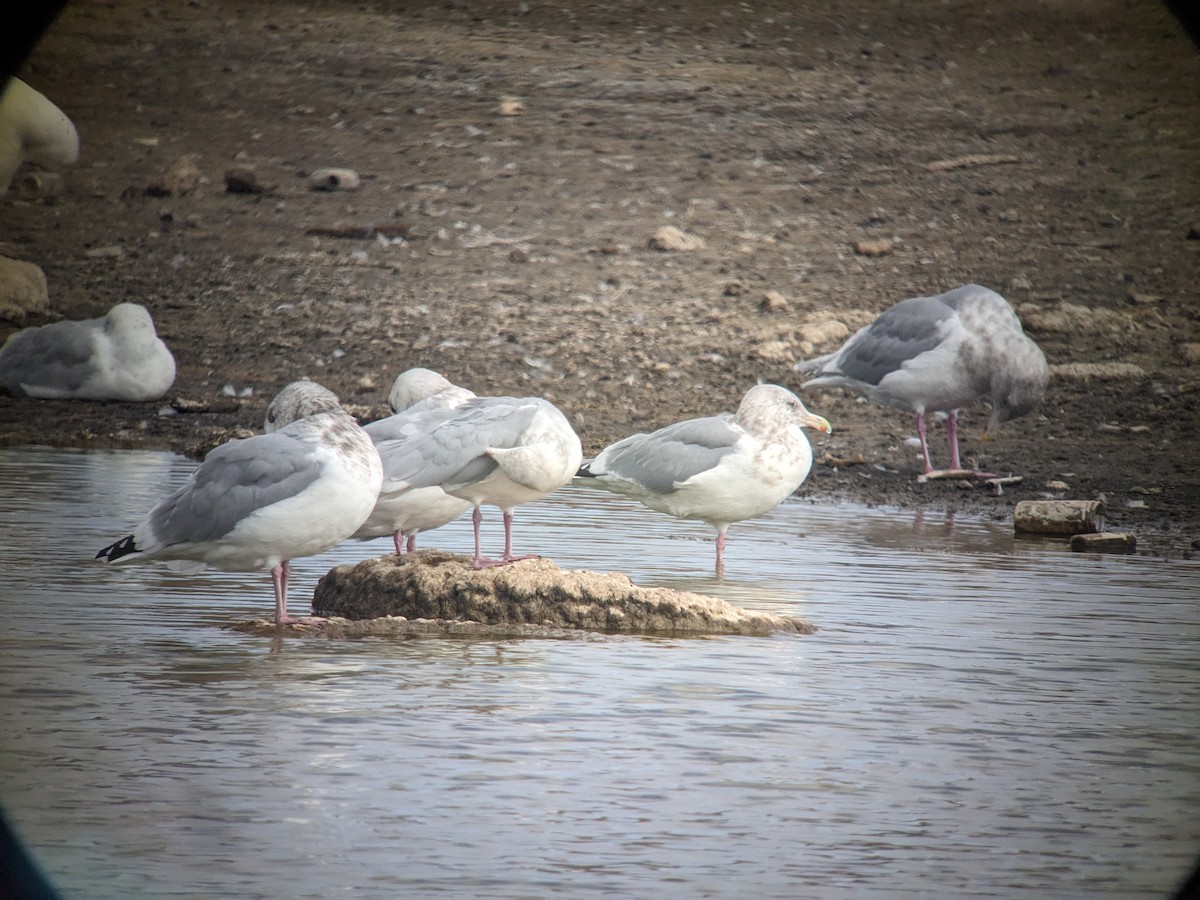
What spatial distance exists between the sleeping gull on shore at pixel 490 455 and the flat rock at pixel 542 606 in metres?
0.23

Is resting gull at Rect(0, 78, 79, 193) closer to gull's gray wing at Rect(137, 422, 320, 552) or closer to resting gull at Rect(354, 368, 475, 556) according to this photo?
resting gull at Rect(354, 368, 475, 556)

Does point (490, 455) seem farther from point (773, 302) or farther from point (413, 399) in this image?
point (773, 302)

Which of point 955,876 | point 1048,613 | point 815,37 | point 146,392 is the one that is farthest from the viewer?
point 815,37

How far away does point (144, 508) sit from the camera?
974 centimetres

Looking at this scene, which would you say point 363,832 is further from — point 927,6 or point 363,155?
point 927,6

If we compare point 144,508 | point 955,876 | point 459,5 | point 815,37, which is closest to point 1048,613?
point 955,876

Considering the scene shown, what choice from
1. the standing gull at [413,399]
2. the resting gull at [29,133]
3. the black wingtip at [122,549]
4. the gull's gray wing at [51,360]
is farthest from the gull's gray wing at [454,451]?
the resting gull at [29,133]

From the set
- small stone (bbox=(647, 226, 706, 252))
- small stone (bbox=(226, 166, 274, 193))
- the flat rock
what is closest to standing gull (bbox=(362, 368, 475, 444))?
the flat rock

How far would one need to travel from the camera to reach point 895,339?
40.0 feet

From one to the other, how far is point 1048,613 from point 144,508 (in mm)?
4717

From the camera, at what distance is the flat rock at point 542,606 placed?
7.05 m

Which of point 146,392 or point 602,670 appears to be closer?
point 602,670

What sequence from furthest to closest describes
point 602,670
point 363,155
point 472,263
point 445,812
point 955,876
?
point 363,155 → point 472,263 → point 602,670 → point 445,812 → point 955,876

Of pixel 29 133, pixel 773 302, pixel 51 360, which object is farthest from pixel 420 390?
pixel 29 133
